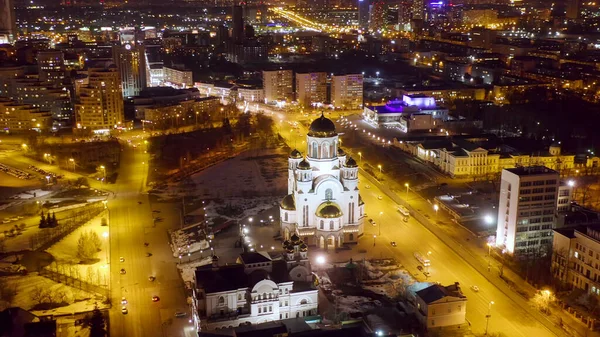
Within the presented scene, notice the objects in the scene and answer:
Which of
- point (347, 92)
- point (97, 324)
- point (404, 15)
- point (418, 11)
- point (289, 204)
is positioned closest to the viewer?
point (97, 324)

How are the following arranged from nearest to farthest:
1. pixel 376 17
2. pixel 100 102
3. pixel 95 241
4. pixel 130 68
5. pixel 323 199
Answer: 1. pixel 95 241
2. pixel 323 199
3. pixel 100 102
4. pixel 130 68
5. pixel 376 17

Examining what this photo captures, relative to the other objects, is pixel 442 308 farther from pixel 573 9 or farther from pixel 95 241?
pixel 573 9

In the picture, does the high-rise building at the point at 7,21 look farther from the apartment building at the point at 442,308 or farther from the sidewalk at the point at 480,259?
the apartment building at the point at 442,308

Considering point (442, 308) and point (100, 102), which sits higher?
point (100, 102)

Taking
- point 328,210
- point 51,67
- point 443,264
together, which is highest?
point 51,67

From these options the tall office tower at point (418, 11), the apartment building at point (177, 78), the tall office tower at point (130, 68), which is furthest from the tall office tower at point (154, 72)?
the tall office tower at point (418, 11)

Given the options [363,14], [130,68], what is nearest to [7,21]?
[130,68]

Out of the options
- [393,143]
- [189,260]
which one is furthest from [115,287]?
[393,143]
